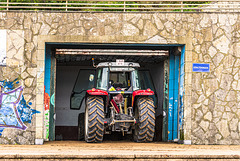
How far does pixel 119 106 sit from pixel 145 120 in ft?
3.65

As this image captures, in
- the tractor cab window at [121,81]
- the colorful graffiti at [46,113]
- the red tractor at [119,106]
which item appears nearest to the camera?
the red tractor at [119,106]

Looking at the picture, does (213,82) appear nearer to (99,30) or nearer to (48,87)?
(99,30)

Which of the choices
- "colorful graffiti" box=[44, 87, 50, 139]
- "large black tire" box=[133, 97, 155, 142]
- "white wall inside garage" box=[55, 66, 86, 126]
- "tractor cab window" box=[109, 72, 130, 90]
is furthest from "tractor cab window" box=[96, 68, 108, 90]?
"white wall inside garage" box=[55, 66, 86, 126]

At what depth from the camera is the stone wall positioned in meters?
13.0

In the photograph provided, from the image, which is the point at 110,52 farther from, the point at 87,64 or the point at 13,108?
the point at 87,64

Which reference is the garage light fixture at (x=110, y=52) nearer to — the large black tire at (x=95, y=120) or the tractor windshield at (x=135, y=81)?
the tractor windshield at (x=135, y=81)

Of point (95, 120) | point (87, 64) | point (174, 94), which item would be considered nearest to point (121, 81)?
point (174, 94)

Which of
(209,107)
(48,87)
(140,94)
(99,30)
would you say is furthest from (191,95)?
(48,87)

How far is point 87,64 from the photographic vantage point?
58.6ft

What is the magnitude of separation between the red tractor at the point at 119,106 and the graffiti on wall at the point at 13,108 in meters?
1.95

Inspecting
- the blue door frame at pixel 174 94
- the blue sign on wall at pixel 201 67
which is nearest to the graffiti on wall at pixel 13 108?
the blue door frame at pixel 174 94

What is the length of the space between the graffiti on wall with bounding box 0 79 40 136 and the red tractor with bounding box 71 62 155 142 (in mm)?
1952

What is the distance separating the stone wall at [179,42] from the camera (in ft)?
42.7

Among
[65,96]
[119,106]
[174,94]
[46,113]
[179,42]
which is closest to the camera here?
[119,106]
